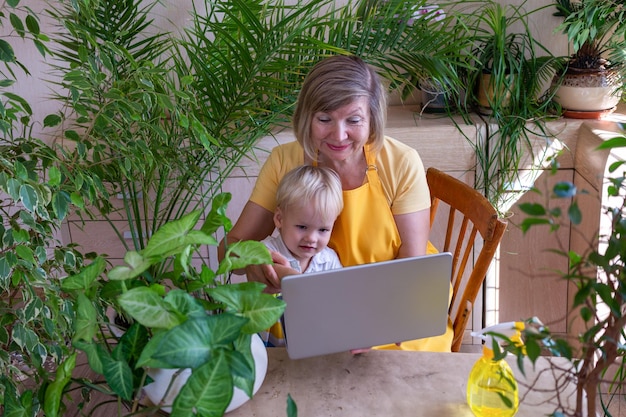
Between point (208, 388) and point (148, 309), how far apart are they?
140mm

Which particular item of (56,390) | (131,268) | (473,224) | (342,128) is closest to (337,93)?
(342,128)

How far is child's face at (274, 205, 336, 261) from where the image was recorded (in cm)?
176

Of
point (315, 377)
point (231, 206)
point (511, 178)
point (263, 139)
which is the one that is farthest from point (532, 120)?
point (315, 377)

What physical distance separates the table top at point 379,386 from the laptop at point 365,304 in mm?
77

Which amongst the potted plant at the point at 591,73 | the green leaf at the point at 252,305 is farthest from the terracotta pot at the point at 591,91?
the green leaf at the point at 252,305

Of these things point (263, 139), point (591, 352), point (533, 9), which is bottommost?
point (263, 139)

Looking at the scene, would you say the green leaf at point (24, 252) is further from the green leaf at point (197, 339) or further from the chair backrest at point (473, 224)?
the chair backrest at point (473, 224)

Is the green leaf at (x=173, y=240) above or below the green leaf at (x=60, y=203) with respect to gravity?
above

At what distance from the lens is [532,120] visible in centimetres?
257

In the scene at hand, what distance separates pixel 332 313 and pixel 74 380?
1.43 ft

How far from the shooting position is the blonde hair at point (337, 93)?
72.6 inches

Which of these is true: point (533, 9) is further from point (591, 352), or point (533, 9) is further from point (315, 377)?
point (591, 352)

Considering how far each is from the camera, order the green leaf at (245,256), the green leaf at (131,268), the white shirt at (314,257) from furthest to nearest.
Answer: the white shirt at (314,257) < the green leaf at (245,256) < the green leaf at (131,268)

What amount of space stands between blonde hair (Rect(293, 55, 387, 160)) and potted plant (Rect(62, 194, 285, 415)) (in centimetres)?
80
